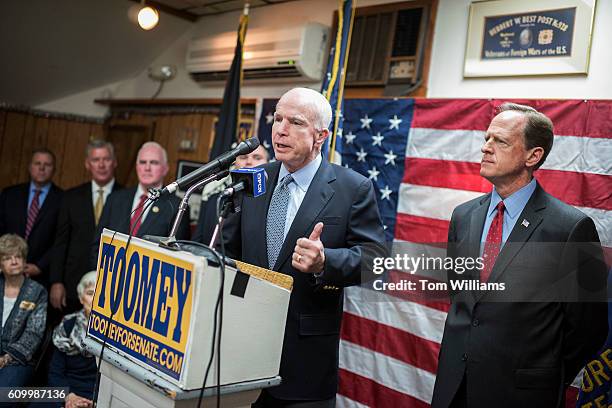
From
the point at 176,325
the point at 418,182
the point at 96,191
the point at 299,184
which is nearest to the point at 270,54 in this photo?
the point at 96,191

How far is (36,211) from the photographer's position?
388cm

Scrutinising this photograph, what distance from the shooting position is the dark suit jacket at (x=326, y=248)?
1.64m

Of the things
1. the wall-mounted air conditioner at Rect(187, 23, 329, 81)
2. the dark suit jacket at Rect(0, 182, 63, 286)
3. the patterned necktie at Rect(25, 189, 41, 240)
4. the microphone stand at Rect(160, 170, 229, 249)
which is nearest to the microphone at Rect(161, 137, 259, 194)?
the microphone stand at Rect(160, 170, 229, 249)

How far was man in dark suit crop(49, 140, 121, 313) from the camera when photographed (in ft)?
11.5

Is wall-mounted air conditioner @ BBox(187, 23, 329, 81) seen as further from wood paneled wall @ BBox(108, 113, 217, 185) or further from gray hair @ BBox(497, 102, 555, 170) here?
gray hair @ BBox(497, 102, 555, 170)

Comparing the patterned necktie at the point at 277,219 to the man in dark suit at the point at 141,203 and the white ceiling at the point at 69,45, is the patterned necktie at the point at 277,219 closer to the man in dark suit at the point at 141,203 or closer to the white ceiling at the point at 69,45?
the man in dark suit at the point at 141,203

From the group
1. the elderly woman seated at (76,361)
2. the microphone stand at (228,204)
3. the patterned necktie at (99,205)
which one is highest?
the microphone stand at (228,204)

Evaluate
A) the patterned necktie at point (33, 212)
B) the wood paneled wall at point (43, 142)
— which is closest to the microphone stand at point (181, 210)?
Answer: the patterned necktie at point (33, 212)

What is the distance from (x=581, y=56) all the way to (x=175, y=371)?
8.23 ft

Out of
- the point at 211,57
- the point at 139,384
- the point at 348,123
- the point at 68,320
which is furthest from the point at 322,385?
the point at 211,57

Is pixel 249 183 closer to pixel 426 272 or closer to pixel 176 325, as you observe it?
pixel 176 325

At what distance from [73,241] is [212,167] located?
257 centimetres

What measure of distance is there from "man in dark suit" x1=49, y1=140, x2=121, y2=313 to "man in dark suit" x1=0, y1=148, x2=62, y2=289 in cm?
24

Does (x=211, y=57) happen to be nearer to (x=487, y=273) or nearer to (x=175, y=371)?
(x=487, y=273)
